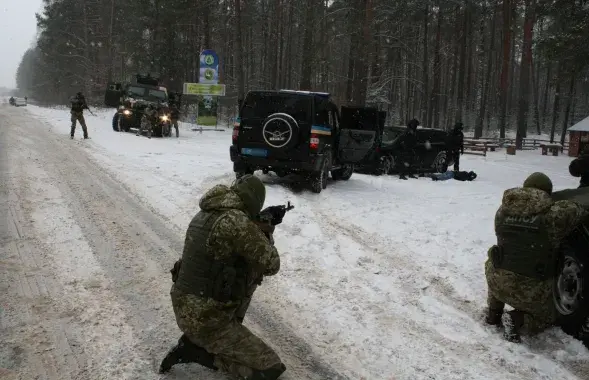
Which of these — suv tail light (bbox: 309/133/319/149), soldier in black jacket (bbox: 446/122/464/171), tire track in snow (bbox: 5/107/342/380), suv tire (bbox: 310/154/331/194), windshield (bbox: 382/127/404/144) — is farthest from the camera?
soldier in black jacket (bbox: 446/122/464/171)

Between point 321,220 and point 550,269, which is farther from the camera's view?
point 321,220

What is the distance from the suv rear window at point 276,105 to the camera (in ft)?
31.1

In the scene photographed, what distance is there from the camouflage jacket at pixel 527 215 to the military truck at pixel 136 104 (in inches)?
699

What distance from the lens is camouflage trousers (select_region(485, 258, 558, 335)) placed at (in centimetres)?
399

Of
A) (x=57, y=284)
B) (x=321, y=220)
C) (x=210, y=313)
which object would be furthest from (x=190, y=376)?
(x=321, y=220)

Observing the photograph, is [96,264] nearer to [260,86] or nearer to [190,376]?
[190,376]

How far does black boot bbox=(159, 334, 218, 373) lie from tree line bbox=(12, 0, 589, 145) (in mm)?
16064

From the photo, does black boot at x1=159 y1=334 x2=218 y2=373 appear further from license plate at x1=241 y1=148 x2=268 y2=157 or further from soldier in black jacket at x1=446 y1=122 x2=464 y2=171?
soldier in black jacket at x1=446 y1=122 x2=464 y2=171

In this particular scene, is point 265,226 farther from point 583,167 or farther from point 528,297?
point 583,167

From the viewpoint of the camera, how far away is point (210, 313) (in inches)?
117

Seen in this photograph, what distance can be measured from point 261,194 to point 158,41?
1459 inches

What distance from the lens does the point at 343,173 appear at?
1184cm

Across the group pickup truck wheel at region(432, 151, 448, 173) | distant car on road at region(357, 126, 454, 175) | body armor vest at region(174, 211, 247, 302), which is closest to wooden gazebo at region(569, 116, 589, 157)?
pickup truck wheel at region(432, 151, 448, 173)

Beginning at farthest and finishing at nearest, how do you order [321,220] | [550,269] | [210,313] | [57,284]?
[321,220]
[57,284]
[550,269]
[210,313]
